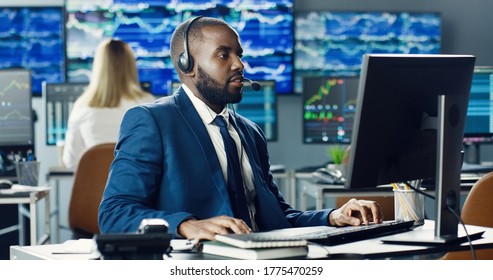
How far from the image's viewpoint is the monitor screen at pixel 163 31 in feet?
19.3

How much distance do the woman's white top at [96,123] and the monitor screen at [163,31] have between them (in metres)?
1.48

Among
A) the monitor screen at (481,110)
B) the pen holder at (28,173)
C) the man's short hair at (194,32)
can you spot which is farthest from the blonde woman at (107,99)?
the man's short hair at (194,32)

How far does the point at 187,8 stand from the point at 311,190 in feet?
7.84

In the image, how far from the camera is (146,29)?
5938 mm

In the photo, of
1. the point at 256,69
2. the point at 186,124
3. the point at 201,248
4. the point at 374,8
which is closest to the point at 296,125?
the point at 256,69

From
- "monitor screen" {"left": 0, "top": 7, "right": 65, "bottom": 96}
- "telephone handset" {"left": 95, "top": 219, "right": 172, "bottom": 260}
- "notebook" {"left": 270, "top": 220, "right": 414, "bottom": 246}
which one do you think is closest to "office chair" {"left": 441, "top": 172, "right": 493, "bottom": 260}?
"notebook" {"left": 270, "top": 220, "right": 414, "bottom": 246}

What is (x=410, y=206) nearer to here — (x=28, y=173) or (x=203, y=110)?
(x=203, y=110)

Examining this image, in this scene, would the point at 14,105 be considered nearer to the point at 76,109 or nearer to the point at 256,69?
the point at 76,109

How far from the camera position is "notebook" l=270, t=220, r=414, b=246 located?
169 cm

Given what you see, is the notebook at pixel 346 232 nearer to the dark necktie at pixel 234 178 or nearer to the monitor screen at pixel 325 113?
the dark necktie at pixel 234 178

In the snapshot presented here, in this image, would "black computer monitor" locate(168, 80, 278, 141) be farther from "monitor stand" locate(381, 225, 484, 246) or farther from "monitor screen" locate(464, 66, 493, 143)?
"monitor stand" locate(381, 225, 484, 246)

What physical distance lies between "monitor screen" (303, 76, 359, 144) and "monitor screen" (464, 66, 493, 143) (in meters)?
0.75

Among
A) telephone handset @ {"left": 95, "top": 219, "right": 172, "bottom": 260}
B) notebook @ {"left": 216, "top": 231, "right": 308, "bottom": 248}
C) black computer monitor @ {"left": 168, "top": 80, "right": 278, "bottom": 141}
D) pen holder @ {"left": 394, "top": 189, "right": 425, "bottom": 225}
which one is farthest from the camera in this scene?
black computer monitor @ {"left": 168, "top": 80, "right": 278, "bottom": 141}

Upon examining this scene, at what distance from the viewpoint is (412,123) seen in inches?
70.9
